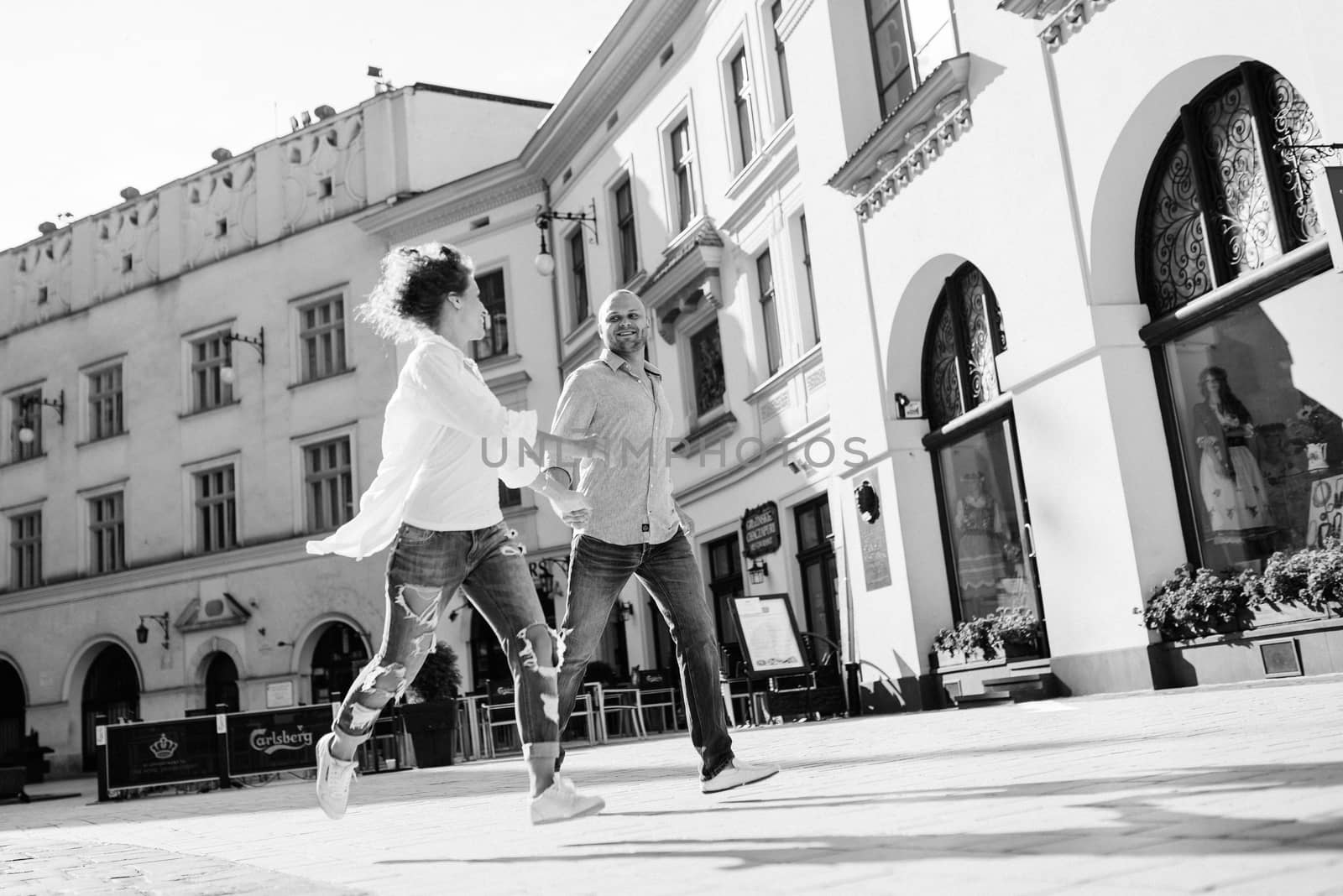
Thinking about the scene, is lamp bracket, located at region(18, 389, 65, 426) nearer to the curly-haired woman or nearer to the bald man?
the bald man

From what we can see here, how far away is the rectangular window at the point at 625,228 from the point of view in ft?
69.4

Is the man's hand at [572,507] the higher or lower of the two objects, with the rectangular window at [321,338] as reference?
lower

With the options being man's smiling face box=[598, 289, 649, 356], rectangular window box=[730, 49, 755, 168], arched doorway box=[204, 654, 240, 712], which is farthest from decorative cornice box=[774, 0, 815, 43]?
arched doorway box=[204, 654, 240, 712]

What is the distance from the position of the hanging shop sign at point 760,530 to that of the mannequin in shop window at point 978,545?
14.4 feet

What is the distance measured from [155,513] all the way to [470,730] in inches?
567

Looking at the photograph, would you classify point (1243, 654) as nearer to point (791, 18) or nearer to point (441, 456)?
point (441, 456)

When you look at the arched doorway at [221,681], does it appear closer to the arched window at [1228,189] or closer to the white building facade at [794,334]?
the white building facade at [794,334]

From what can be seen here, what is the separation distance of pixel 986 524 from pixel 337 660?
17.6m

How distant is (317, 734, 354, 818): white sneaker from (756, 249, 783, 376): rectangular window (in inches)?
497

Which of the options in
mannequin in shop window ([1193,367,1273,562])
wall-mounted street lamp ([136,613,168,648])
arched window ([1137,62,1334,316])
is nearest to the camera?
arched window ([1137,62,1334,316])

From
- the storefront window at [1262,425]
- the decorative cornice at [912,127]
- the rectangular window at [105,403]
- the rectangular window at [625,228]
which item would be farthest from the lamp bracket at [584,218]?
the storefront window at [1262,425]

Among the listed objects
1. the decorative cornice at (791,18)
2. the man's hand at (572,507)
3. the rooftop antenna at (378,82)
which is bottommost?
the man's hand at (572,507)

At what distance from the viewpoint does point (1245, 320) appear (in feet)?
28.1

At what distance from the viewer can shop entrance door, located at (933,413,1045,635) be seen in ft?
36.8
